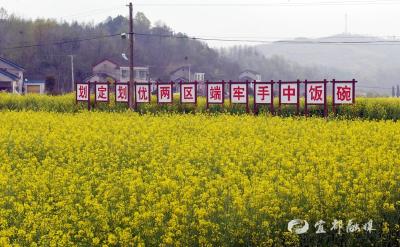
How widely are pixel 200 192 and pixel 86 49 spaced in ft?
238

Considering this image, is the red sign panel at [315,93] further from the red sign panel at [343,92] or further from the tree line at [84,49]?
the tree line at [84,49]

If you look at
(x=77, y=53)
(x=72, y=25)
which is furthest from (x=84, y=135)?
(x=72, y=25)

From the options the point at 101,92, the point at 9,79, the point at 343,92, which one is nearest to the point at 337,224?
the point at 343,92

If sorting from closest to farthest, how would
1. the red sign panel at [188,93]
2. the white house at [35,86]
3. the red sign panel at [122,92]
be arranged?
the red sign panel at [188,93]
the red sign panel at [122,92]
the white house at [35,86]

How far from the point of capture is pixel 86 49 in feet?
259

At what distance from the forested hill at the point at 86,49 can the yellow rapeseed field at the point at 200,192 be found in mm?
46874

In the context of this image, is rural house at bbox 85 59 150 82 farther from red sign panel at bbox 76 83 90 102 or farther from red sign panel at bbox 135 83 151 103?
red sign panel at bbox 135 83 151 103

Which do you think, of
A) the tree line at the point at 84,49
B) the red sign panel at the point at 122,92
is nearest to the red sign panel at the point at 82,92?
the red sign panel at the point at 122,92

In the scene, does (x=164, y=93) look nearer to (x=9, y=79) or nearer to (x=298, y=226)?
(x=298, y=226)

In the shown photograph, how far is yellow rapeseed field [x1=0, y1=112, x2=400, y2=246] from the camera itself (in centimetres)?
714

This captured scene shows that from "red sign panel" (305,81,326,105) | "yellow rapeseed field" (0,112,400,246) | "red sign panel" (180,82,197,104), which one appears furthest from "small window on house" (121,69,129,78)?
"yellow rapeseed field" (0,112,400,246)

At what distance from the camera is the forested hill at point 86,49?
73812 millimetres

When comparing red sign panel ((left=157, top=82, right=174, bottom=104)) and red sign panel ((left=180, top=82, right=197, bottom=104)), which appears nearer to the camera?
red sign panel ((left=180, top=82, right=197, bottom=104))

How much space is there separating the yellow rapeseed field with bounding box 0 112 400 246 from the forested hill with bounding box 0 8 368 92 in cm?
4687
